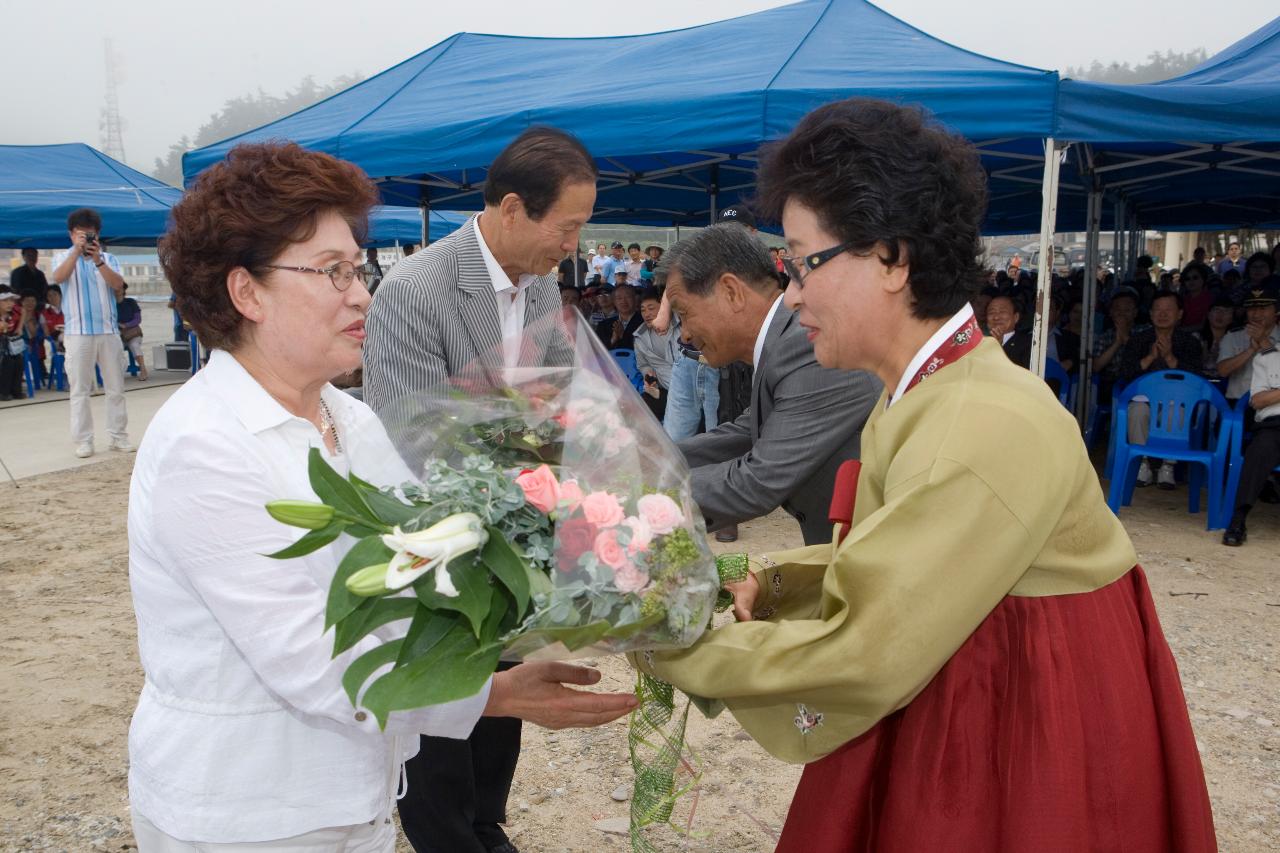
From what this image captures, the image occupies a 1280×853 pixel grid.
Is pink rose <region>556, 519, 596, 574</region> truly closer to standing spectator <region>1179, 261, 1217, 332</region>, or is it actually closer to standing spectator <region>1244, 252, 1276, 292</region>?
standing spectator <region>1179, 261, 1217, 332</region>

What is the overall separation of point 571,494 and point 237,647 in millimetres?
544

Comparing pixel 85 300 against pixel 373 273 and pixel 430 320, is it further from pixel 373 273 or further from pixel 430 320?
pixel 373 273

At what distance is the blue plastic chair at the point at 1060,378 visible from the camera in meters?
8.48

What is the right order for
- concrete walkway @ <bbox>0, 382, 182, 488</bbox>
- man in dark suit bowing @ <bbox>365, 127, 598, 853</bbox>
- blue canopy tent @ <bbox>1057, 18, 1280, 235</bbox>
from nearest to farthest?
man in dark suit bowing @ <bbox>365, 127, 598, 853</bbox>
blue canopy tent @ <bbox>1057, 18, 1280, 235</bbox>
concrete walkway @ <bbox>0, 382, 182, 488</bbox>

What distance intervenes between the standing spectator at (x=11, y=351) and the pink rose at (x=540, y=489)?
47.6 feet

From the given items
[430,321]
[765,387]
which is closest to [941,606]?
[765,387]

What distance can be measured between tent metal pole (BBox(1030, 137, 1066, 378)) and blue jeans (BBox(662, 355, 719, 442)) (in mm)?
2276

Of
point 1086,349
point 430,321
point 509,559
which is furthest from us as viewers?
point 1086,349

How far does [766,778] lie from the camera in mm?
3588

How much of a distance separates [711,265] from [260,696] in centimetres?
176

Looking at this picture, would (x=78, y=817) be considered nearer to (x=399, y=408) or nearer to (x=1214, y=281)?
(x=399, y=408)

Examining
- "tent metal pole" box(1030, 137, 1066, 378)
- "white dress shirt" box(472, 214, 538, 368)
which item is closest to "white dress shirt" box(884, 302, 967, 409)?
"white dress shirt" box(472, 214, 538, 368)

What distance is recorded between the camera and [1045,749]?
1.45 metres

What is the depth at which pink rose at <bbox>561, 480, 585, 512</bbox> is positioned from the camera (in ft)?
4.56
